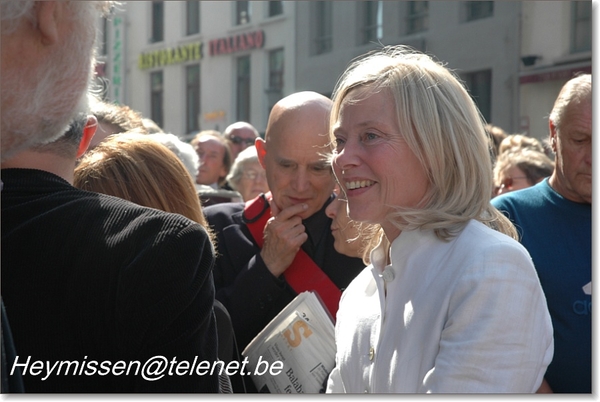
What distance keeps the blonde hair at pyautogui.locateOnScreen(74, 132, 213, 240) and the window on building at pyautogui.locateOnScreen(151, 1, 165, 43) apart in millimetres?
22327

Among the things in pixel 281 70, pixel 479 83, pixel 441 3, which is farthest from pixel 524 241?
pixel 281 70

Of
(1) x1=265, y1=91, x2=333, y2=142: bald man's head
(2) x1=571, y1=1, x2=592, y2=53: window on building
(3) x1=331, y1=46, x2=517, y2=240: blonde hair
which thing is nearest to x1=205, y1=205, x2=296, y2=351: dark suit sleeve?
(1) x1=265, y1=91, x2=333, y2=142: bald man's head

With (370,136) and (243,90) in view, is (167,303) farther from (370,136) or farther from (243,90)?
(243,90)

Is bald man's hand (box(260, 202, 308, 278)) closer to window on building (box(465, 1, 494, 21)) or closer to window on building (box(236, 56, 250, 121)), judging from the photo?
window on building (box(465, 1, 494, 21))

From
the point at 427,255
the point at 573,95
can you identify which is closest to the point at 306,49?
the point at 573,95

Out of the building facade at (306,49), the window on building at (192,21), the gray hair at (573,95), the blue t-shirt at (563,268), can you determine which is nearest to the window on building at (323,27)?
the building facade at (306,49)

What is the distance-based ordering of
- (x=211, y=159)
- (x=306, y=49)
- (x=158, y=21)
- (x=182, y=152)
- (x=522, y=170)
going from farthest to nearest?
(x=158, y=21) → (x=306, y=49) → (x=211, y=159) → (x=522, y=170) → (x=182, y=152)

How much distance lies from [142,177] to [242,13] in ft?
69.6

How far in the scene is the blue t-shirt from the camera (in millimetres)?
2714

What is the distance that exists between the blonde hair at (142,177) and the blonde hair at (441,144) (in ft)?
2.21

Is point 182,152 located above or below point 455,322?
above

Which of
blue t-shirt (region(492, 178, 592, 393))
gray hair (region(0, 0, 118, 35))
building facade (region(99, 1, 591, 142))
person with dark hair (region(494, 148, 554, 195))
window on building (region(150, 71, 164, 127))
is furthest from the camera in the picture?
window on building (region(150, 71, 164, 127))

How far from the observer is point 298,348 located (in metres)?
2.51

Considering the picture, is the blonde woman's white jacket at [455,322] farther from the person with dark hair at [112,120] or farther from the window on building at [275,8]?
the window on building at [275,8]
